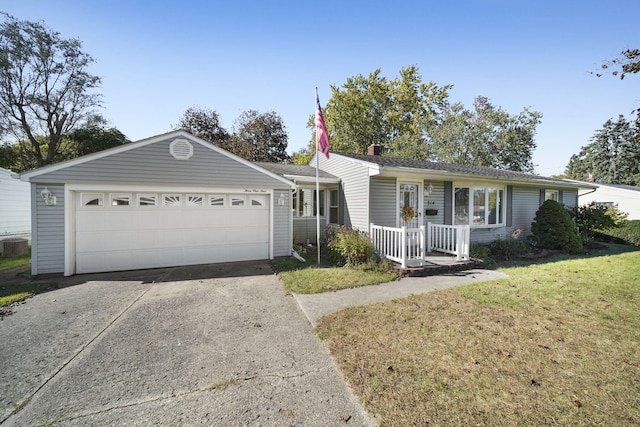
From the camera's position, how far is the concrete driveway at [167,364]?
2311 millimetres

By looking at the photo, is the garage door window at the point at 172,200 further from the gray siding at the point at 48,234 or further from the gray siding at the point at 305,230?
the gray siding at the point at 305,230

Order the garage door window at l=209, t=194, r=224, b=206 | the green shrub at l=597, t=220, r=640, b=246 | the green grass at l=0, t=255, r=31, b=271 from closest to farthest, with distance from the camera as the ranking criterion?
the green grass at l=0, t=255, r=31, b=271 < the garage door window at l=209, t=194, r=224, b=206 < the green shrub at l=597, t=220, r=640, b=246

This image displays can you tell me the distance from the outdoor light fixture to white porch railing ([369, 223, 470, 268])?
8.38 m

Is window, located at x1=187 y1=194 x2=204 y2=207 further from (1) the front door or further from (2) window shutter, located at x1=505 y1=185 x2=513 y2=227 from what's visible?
(2) window shutter, located at x1=505 y1=185 x2=513 y2=227

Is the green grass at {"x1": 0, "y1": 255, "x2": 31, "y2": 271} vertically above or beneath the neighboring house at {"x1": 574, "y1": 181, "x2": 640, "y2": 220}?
beneath

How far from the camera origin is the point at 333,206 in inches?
441

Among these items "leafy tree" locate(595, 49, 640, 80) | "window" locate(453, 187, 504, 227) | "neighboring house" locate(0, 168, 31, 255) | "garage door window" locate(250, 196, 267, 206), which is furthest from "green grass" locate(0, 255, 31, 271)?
"leafy tree" locate(595, 49, 640, 80)

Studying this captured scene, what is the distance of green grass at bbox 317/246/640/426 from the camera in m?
2.29

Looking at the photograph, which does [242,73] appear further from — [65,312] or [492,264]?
[492,264]

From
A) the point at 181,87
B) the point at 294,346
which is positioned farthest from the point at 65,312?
the point at 181,87

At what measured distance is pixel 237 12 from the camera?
25.7 feet

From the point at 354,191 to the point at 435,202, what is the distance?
3.13 metres

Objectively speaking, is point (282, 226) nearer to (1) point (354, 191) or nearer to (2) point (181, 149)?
(1) point (354, 191)

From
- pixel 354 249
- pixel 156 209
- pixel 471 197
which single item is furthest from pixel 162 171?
pixel 471 197
